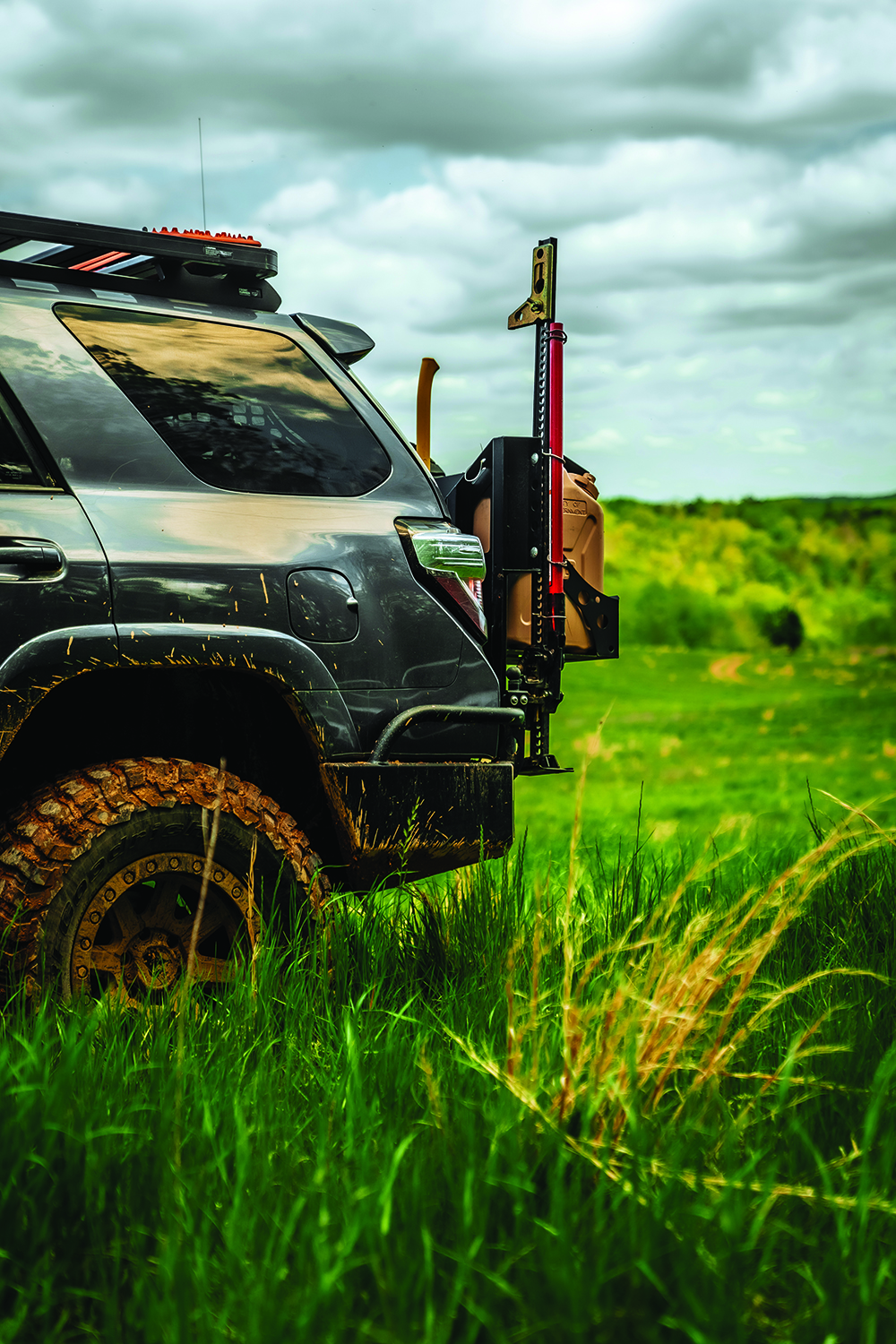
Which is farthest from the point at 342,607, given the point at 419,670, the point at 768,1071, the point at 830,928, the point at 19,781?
the point at 830,928

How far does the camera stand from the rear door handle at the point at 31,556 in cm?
→ 283

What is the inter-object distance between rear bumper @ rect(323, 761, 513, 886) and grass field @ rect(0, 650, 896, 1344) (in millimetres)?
226

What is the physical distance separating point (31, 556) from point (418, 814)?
50.9 inches

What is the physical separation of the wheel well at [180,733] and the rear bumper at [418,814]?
12 cm

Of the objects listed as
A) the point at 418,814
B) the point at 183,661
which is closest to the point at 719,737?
the point at 418,814

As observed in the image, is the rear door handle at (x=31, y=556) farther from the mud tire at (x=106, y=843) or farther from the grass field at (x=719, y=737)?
the grass field at (x=719, y=737)

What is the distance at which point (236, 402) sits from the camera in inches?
137

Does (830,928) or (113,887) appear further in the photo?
(830,928)

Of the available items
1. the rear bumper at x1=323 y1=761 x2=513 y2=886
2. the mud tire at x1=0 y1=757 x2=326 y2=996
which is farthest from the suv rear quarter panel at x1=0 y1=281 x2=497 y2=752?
the mud tire at x1=0 y1=757 x2=326 y2=996

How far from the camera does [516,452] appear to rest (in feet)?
13.5

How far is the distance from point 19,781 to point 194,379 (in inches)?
48.7

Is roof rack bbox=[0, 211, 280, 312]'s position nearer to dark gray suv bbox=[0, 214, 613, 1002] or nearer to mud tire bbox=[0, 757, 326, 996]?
dark gray suv bbox=[0, 214, 613, 1002]

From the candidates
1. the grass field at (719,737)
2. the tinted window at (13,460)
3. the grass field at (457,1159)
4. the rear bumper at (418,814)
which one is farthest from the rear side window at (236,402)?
the grass field at (719,737)

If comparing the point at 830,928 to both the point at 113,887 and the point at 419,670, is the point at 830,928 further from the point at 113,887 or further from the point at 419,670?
the point at 113,887
